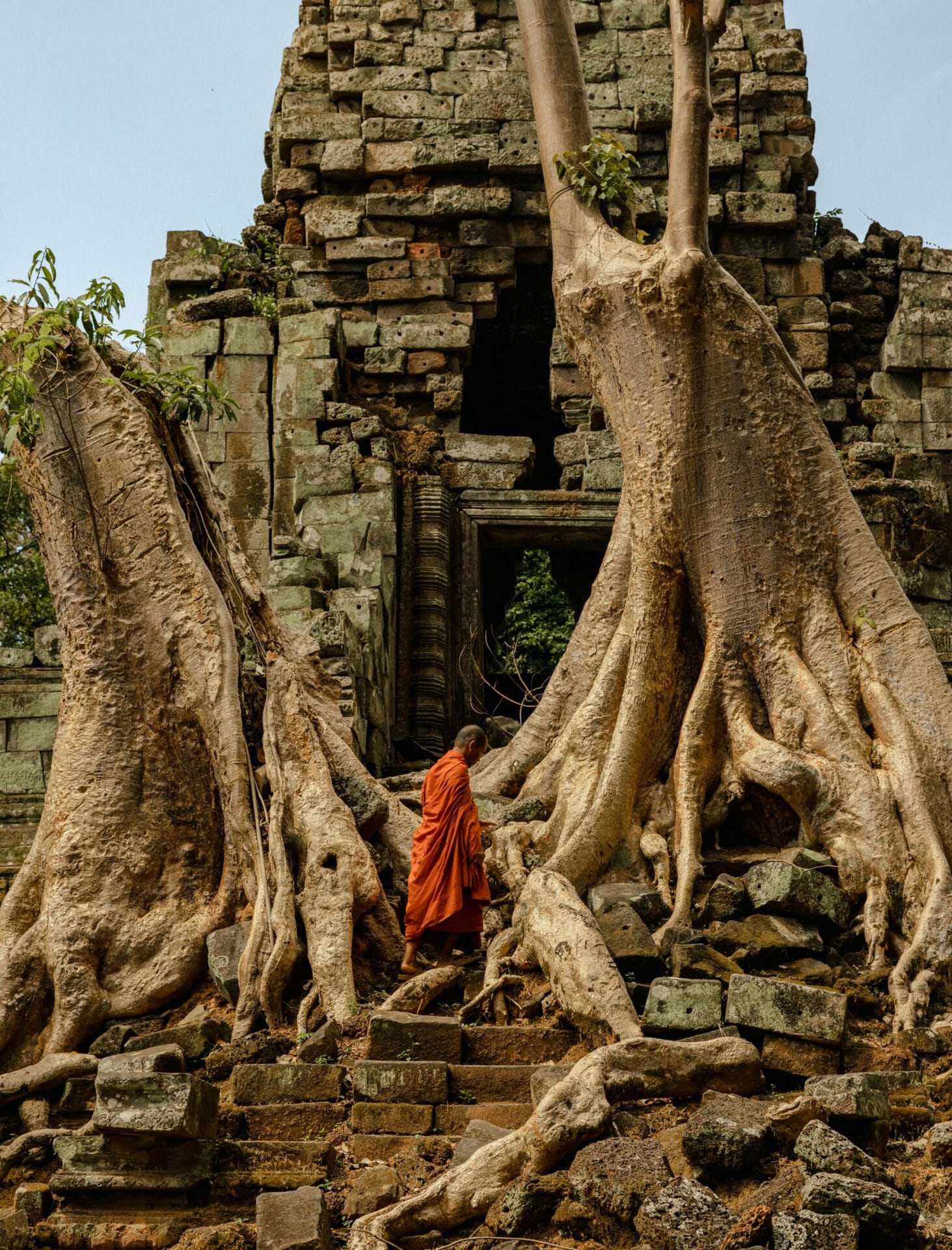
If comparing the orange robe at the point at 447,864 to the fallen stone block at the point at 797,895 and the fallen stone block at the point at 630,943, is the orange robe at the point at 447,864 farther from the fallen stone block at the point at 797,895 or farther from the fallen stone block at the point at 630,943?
the fallen stone block at the point at 797,895

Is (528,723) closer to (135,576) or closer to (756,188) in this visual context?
(135,576)

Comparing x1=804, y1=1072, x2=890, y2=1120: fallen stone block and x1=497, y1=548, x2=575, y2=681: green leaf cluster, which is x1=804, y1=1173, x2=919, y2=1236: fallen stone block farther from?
x1=497, y1=548, x2=575, y2=681: green leaf cluster

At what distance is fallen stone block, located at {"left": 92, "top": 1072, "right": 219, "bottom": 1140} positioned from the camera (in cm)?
476

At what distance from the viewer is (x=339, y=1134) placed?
5.14 meters

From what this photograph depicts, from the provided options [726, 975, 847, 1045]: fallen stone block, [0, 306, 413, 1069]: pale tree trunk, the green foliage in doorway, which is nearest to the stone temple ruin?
[0, 306, 413, 1069]: pale tree trunk

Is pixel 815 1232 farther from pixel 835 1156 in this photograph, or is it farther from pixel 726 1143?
pixel 726 1143

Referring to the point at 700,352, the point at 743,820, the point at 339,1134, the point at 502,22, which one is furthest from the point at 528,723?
the point at 502,22

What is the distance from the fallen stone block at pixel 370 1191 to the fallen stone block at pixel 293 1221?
139 millimetres

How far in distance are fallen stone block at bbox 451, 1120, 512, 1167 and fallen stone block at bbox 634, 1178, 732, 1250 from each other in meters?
0.74

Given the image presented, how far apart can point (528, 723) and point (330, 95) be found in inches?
249

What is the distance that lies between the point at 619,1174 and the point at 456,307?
821 cm

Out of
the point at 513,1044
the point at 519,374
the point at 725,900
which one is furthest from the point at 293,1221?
the point at 519,374

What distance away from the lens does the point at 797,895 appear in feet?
20.6

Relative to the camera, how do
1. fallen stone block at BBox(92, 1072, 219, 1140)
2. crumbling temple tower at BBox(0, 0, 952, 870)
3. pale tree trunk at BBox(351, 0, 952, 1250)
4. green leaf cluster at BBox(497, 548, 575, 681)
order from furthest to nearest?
green leaf cluster at BBox(497, 548, 575, 681)
crumbling temple tower at BBox(0, 0, 952, 870)
pale tree trunk at BBox(351, 0, 952, 1250)
fallen stone block at BBox(92, 1072, 219, 1140)
